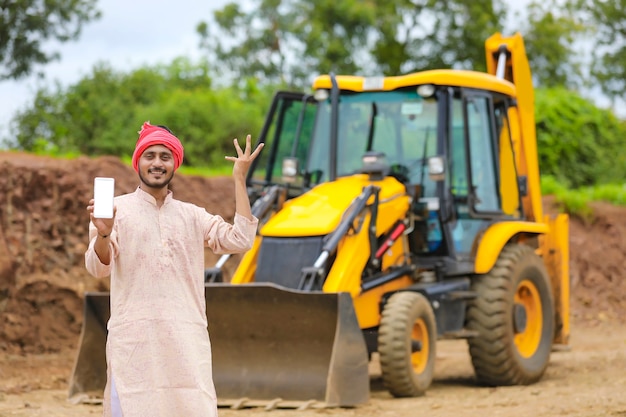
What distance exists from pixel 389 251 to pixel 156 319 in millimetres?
5121

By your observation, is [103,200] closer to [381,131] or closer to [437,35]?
[381,131]

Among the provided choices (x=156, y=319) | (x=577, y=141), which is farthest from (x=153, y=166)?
(x=577, y=141)

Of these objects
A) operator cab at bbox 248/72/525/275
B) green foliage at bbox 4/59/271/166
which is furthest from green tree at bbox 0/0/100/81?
operator cab at bbox 248/72/525/275

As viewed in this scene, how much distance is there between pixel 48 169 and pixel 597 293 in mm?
9182

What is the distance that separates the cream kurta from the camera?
4.74 metres

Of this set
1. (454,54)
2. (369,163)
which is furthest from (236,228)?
(454,54)

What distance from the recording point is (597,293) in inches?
714

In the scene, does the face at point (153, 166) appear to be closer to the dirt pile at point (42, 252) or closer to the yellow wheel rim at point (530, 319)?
the yellow wheel rim at point (530, 319)

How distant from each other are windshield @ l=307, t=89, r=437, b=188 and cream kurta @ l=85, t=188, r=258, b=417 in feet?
17.8

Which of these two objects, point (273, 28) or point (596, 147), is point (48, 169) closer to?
point (596, 147)

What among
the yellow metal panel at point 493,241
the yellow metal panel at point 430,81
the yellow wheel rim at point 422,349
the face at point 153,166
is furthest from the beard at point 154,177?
the yellow metal panel at point 493,241

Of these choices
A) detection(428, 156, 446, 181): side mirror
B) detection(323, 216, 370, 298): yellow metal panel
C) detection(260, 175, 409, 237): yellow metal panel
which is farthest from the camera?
detection(428, 156, 446, 181): side mirror

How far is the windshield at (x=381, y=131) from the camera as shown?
400 inches

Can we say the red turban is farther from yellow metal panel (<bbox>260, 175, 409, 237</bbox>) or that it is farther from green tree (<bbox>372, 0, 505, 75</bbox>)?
green tree (<bbox>372, 0, 505, 75</bbox>)
